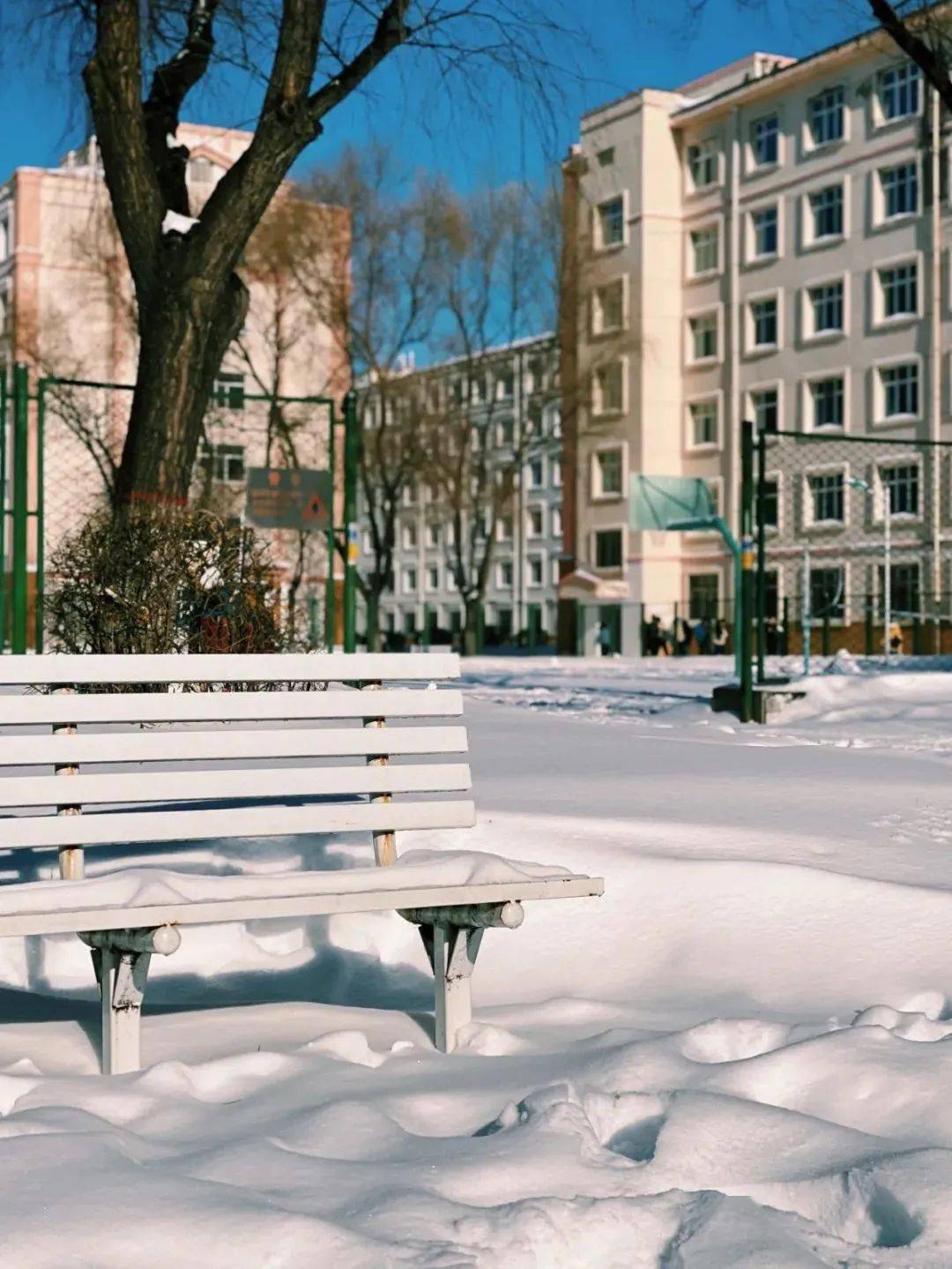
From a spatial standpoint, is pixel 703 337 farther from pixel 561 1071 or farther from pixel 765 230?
pixel 561 1071

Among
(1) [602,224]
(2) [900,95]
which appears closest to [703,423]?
(1) [602,224]

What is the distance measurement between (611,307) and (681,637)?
11886 mm

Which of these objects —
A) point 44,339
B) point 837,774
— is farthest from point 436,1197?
point 44,339

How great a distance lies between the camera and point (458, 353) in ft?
150

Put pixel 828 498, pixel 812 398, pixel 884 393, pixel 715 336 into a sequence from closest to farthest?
pixel 884 393 < pixel 828 498 < pixel 812 398 < pixel 715 336

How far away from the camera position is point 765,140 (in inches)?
2063

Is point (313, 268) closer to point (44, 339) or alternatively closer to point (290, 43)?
point (44, 339)

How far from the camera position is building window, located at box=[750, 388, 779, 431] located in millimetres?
51875

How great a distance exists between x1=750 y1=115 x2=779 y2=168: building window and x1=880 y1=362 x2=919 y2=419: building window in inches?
350

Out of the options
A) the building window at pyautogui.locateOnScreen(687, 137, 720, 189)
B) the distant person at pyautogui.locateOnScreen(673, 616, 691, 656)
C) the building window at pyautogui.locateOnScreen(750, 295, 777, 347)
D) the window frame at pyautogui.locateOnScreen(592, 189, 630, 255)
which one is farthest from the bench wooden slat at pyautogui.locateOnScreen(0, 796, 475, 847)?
the building window at pyautogui.locateOnScreen(687, 137, 720, 189)

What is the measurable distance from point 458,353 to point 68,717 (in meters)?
42.3

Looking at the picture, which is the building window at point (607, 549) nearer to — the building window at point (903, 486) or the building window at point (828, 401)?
the building window at point (828, 401)

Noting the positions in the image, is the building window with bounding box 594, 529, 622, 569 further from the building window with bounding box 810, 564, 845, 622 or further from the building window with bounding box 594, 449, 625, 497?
the building window with bounding box 810, 564, 845, 622

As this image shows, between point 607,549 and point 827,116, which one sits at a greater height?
point 827,116
